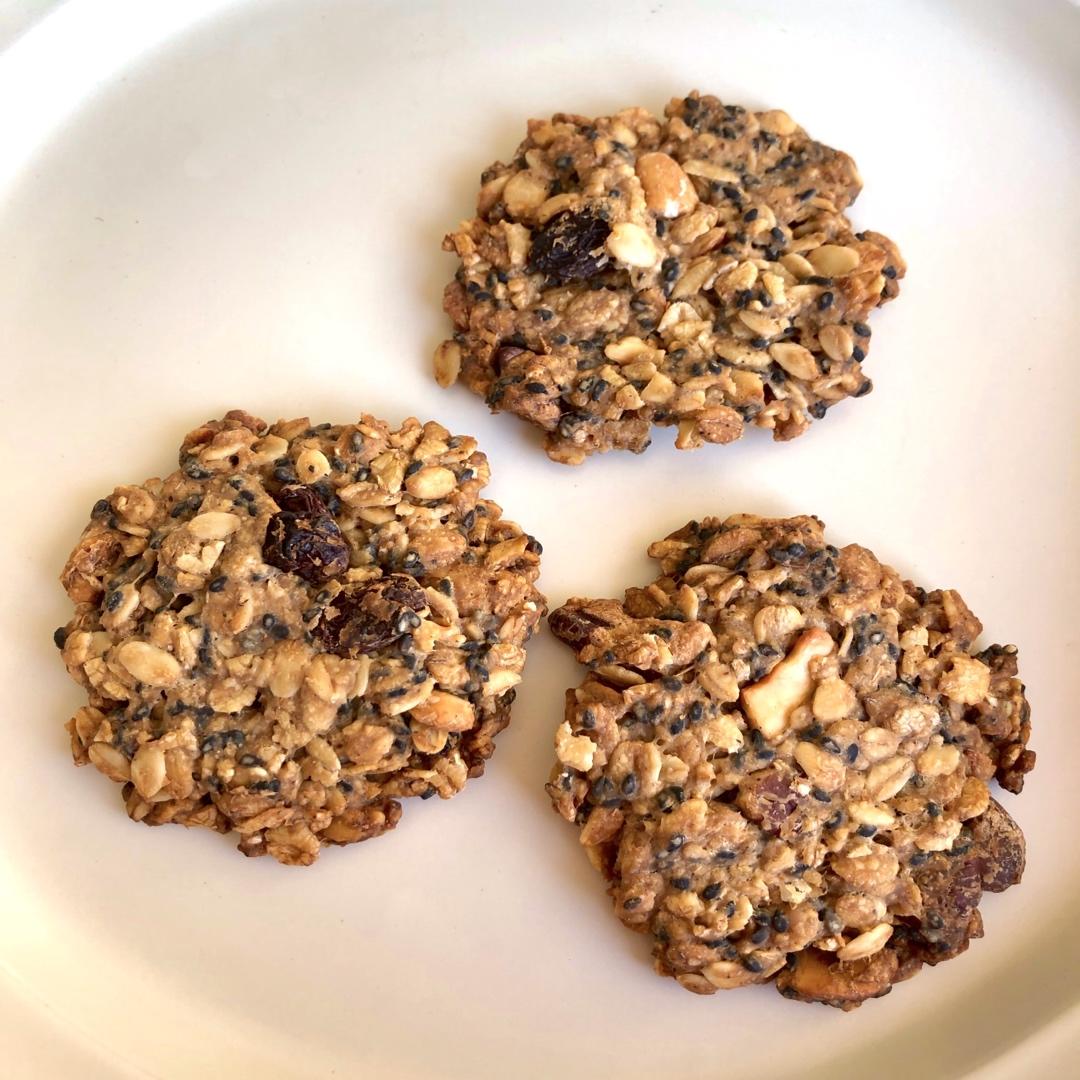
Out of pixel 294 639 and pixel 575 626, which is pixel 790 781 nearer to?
pixel 575 626

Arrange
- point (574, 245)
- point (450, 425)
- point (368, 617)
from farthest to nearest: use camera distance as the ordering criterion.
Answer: point (450, 425) < point (574, 245) < point (368, 617)

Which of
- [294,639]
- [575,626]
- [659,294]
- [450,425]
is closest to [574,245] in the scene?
[659,294]

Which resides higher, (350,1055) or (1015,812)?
(1015,812)

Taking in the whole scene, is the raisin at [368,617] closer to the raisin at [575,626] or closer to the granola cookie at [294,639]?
the granola cookie at [294,639]

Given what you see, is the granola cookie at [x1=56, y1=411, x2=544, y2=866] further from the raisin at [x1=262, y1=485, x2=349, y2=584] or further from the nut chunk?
the nut chunk

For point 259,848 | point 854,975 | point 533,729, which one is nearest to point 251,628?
point 259,848

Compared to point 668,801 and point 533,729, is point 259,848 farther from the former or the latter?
point 668,801

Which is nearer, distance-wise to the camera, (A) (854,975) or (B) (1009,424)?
(A) (854,975)
